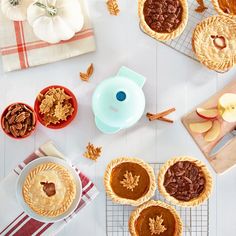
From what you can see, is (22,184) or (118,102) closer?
(118,102)

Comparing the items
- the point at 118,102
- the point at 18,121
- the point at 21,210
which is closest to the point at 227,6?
the point at 118,102

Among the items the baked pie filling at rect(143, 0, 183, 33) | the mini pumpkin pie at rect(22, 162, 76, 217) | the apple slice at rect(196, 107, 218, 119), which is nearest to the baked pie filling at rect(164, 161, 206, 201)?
the apple slice at rect(196, 107, 218, 119)

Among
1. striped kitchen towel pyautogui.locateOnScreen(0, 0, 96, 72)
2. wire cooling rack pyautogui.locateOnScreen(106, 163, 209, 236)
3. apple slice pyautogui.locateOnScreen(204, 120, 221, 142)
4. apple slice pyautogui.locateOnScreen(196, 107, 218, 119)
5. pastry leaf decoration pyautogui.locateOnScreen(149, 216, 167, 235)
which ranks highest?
striped kitchen towel pyautogui.locateOnScreen(0, 0, 96, 72)

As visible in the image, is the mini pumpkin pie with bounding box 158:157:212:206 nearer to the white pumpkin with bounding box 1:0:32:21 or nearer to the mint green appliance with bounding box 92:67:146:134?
the mint green appliance with bounding box 92:67:146:134

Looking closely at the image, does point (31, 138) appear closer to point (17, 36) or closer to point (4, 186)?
point (4, 186)

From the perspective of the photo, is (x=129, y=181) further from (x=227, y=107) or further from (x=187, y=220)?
(x=227, y=107)

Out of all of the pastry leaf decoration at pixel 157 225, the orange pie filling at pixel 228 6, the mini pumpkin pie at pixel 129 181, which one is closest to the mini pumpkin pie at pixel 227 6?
the orange pie filling at pixel 228 6

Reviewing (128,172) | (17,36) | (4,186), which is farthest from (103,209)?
(17,36)
